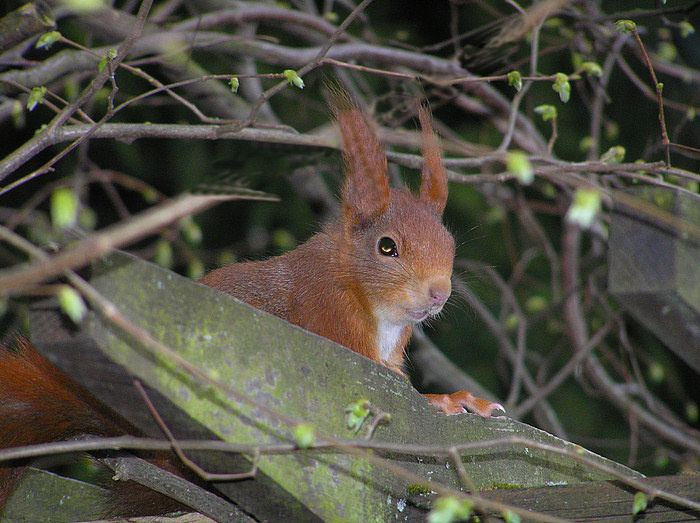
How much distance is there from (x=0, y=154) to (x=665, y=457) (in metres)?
2.82

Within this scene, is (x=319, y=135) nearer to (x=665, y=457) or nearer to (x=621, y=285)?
(x=621, y=285)

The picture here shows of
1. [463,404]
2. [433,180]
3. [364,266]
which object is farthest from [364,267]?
[463,404]

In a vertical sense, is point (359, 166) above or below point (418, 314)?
above

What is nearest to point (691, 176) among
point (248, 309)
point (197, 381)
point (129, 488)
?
point (248, 309)

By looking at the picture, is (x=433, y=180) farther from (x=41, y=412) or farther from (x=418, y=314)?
(x=41, y=412)

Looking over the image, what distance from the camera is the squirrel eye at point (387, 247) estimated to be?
1.66 metres

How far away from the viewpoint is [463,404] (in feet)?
4.77

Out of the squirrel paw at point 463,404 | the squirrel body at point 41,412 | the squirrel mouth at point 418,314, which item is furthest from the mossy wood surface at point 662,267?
the squirrel body at point 41,412

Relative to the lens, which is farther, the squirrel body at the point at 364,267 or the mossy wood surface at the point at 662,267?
the squirrel body at the point at 364,267

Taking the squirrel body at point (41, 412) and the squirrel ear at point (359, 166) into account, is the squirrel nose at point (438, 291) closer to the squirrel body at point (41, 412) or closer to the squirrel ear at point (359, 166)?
the squirrel ear at point (359, 166)

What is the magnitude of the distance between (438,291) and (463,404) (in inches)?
9.2

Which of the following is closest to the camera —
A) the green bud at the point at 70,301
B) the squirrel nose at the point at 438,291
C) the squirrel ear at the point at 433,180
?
the green bud at the point at 70,301

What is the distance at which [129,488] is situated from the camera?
1317mm

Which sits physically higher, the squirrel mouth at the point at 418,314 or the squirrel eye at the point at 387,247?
the squirrel eye at the point at 387,247
